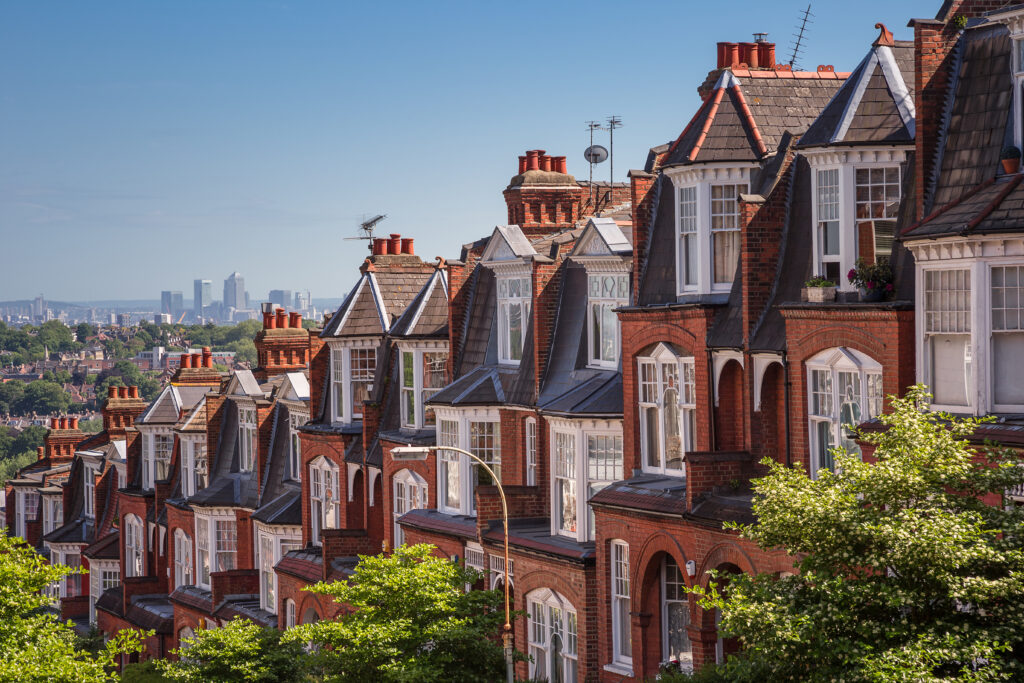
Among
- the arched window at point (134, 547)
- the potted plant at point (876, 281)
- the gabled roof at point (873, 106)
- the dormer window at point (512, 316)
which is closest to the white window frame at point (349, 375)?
the dormer window at point (512, 316)

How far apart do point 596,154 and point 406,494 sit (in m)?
13.3

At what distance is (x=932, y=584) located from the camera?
1936cm

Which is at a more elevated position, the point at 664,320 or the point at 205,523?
the point at 664,320

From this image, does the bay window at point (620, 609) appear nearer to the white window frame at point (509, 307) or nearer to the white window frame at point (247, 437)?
the white window frame at point (509, 307)

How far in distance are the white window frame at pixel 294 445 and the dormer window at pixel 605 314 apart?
58.9ft

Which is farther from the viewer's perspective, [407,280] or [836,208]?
[407,280]

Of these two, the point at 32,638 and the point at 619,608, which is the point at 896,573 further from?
the point at 32,638

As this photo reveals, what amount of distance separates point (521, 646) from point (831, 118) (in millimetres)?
15169

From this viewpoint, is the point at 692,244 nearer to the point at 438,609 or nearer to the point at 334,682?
the point at 438,609

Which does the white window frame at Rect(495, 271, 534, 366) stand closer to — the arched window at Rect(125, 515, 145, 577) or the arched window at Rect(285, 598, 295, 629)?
the arched window at Rect(285, 598, 295, 629)

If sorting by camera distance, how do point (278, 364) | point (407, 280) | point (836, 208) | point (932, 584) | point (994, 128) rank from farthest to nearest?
point (278, 364) → point (407, 280) → point (836, 208) → point (994, 128) → point (932, 584)

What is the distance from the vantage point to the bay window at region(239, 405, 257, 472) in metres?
57.5

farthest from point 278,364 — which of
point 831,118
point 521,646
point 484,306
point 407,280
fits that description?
point 831,118

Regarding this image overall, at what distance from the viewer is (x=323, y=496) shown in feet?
163
